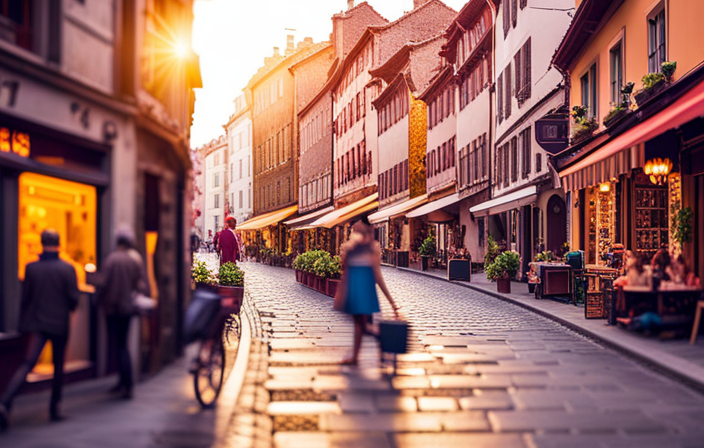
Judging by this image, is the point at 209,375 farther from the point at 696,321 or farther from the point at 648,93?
the point at 648,93

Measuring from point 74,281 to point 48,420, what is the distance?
0.90m

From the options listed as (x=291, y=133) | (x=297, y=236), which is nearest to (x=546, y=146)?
(x=297, y=236)

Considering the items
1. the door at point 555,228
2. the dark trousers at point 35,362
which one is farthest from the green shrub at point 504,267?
the dark trousers at point 35,362

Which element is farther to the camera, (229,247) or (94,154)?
(229,247)

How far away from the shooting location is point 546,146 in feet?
80.3

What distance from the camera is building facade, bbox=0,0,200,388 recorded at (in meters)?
5.81

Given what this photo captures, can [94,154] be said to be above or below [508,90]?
below

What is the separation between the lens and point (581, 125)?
882 inches

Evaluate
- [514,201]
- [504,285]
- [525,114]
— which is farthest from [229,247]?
[525,114]

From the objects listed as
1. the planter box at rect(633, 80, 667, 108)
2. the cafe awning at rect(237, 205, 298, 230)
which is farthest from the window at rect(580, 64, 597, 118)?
the cafe awning at rect(237, 205, 298, 230)

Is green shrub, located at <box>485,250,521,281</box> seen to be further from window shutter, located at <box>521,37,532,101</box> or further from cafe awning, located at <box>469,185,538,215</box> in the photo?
window shutter, located at <box>521,37,532,101</box>

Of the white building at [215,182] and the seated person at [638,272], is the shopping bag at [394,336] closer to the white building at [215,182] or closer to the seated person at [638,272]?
the seated person at [638,272]

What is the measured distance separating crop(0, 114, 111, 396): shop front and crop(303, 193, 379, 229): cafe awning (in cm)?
3530

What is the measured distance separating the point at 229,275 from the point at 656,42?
906 cm
